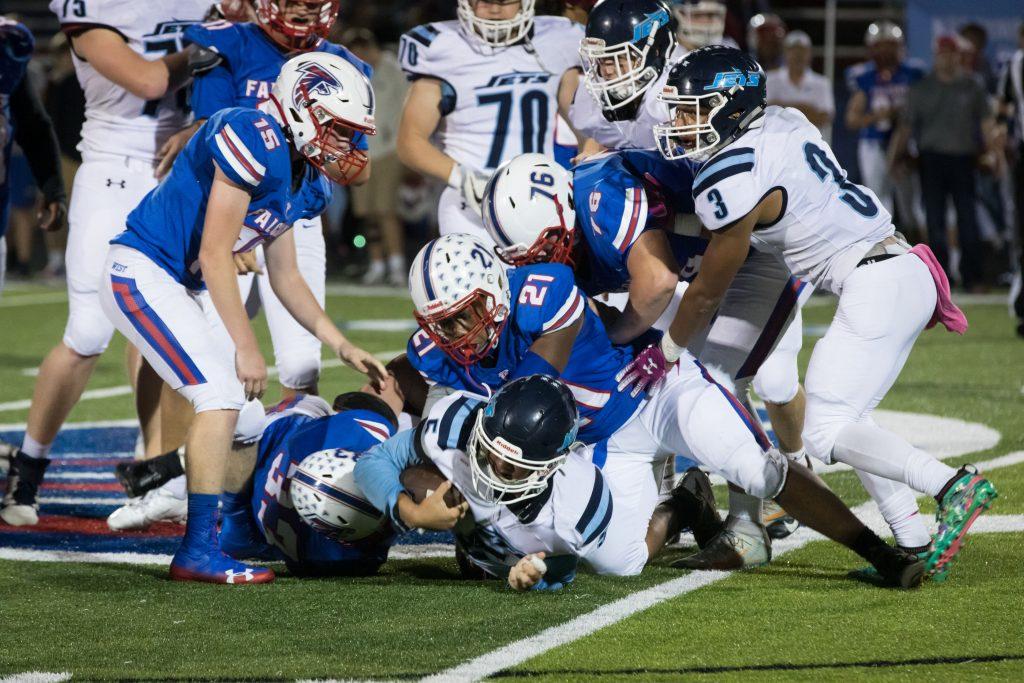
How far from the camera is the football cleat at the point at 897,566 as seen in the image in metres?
4.00

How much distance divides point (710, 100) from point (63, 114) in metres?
7.72

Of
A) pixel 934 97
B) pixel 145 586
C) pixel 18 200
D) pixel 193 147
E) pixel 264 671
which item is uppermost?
pixel 193 147

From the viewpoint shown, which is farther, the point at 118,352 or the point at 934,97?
the point at 934,97

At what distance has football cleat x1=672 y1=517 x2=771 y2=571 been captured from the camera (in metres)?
4.39

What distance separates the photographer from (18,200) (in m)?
14.1

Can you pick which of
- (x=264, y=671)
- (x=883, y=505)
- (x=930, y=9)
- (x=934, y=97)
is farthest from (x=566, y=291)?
(x=930, y=9)

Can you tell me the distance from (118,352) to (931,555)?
6588 millimetres

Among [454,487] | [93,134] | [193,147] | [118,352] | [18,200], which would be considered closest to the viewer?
[454,487]

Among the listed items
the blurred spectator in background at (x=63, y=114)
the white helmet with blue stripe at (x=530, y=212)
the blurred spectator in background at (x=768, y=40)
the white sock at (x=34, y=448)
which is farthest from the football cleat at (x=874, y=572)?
the blurred spectator in background at (x=768, y=40)

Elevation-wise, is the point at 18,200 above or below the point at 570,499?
below

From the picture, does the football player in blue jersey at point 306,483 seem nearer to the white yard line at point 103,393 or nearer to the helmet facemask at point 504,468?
the helmet facemask at point 504,468

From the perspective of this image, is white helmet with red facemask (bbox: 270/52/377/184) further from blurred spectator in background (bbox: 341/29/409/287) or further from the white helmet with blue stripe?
blurred spectator in background (bbox: 341/29/409/287)

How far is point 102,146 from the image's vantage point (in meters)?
5.55

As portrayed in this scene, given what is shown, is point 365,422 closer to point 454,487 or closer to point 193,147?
point 454,487
